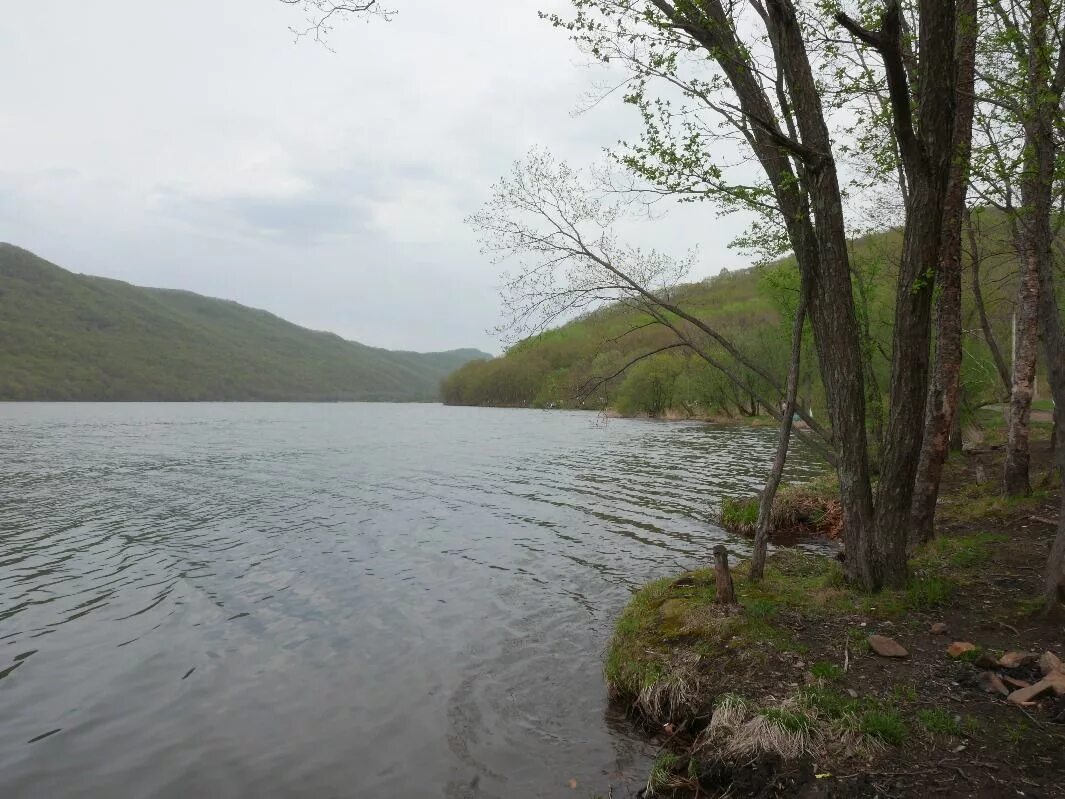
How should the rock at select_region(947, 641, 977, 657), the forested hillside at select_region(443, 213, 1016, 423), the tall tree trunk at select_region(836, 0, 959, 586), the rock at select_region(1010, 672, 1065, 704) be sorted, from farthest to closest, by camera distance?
the forested hillside at select_region(443, 213, 1016, 423), the tall tree trunk at select_region(836, 0, 959, 586), the rock at select_region(947, 641, 977, 657), the rock at select_region(1010, 672, 1065, 704)

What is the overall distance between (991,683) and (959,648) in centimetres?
73

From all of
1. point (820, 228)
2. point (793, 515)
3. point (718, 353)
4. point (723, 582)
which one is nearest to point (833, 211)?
point (820, 228)

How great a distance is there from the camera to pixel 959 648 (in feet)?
22.9

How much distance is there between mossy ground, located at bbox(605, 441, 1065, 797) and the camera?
5363mm

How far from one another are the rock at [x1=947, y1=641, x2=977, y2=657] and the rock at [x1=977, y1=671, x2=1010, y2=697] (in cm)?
43

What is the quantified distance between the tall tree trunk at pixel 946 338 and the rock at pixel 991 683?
202 inches

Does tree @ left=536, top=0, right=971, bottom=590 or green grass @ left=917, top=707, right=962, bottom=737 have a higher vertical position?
tree @ left=536, top=0, right=971, bottom=590

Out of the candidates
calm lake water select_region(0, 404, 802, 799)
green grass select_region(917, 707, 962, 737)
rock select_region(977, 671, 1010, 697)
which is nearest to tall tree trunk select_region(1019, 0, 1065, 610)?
rock select_region(977, 671, 1010, 697)

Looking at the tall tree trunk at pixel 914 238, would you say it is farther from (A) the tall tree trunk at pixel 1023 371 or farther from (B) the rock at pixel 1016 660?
(A) the tall tree trunk at pixel 1023 371

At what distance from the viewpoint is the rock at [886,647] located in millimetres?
7109

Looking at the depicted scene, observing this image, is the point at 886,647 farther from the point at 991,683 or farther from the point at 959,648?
the point at 991,683

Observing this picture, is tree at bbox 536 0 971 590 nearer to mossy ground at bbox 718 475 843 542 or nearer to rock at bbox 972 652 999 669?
rock at bbox 972 652 999 669

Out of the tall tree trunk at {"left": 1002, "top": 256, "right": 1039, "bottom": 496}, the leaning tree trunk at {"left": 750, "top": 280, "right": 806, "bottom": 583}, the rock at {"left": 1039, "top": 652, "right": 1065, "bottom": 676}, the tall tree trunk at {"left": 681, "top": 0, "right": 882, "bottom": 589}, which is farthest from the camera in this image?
the tall tree trunk at {"left": 1002, "top": 256, "right": 1039, "bottom": 496}

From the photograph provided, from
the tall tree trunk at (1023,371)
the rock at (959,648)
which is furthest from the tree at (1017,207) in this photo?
the rock at (959,648)
